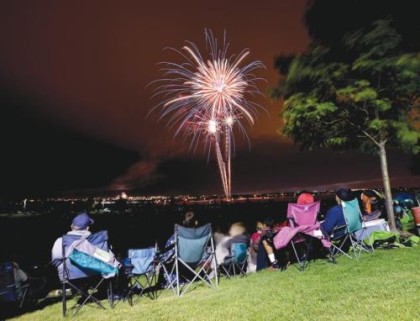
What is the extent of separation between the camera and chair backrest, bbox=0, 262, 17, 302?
6824mm

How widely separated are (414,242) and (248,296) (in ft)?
17.6

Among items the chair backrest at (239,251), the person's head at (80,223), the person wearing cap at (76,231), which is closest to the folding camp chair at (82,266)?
the person wearing cap at (76,231)

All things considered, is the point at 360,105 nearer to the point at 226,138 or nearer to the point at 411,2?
the point at 411,2

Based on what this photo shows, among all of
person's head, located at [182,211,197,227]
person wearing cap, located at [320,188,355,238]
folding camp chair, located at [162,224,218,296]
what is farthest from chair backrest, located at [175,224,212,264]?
person wearing cap, located at [320,188,355,238]

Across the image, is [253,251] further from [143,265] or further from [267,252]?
[143,265]

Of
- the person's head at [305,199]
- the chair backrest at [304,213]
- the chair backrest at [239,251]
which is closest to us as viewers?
the chair backrest at [304,213]

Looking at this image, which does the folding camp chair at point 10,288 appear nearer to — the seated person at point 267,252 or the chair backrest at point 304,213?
the seated person at point 267,252

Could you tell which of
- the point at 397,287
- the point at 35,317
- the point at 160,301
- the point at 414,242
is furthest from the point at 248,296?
the point at 414,242

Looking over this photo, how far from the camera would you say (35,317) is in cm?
656

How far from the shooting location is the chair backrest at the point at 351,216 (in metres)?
8.14

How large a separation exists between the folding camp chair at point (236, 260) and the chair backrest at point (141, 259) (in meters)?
1.58

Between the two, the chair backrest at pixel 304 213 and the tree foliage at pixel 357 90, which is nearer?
the chair backrest at pixel 304 213

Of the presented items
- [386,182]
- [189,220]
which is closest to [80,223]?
[189,220]

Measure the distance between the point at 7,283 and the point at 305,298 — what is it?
213 inches
